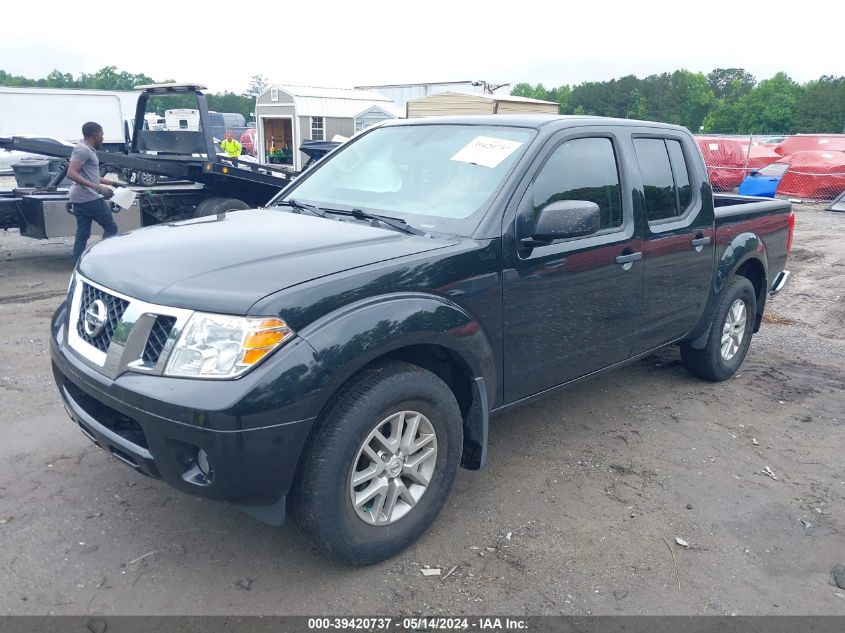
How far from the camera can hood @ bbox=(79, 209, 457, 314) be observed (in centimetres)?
268

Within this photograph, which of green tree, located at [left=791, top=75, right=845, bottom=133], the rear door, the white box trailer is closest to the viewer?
the rear door

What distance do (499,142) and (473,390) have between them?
134 centimetres

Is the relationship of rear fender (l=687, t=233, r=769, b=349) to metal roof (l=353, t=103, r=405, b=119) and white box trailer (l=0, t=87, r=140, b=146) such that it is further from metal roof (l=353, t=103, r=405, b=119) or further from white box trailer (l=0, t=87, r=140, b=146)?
metal roof (l=353, t=103, r=405, b=119)

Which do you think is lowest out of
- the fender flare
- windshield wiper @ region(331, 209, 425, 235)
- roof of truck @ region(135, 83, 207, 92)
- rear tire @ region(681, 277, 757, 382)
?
rear tire @ region(681, 277, 757, 382)

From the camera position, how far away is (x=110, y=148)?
1295 centimetres

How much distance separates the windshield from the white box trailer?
34.7 ft

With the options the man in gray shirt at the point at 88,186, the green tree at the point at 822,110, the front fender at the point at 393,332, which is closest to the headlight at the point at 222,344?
the front fender at the point at 393,332

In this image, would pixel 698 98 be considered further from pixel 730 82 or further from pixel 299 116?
pixel 299 116

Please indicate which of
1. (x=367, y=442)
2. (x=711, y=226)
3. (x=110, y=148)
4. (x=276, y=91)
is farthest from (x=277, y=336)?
(x=276, y=91)

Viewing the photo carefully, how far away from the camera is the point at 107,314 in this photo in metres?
2.89

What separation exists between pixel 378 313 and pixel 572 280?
1.34 m

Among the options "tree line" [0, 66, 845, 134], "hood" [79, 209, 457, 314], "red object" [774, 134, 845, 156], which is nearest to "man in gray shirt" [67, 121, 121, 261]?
"hood" [79, 209, 457, 314]

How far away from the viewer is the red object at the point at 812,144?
2338 cm

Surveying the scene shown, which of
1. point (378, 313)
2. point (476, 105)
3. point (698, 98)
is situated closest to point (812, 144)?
point (476, 105)
